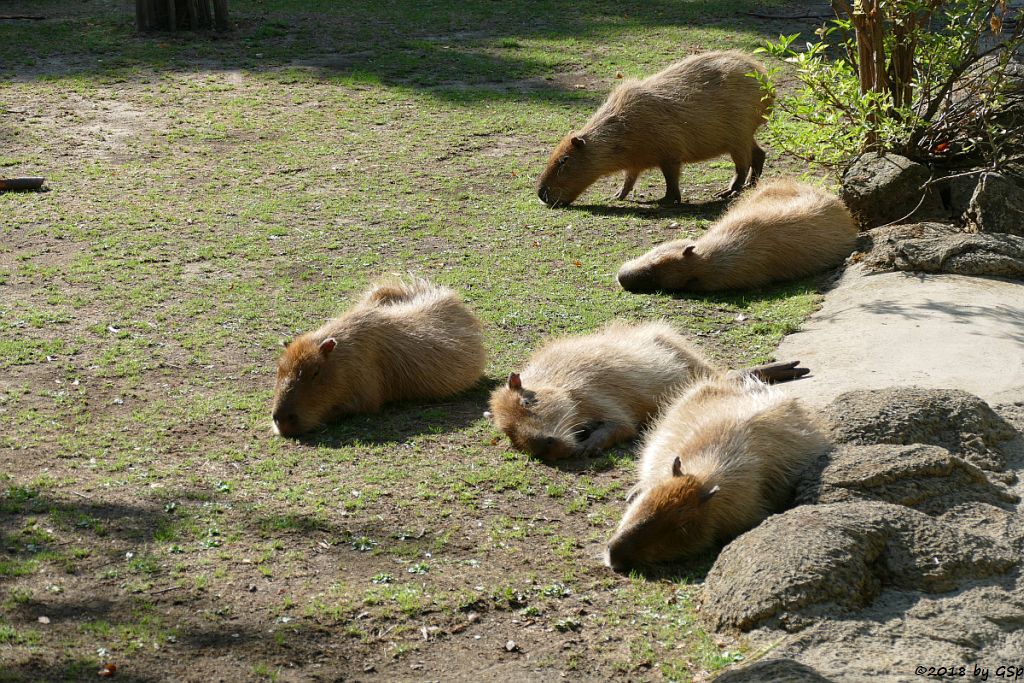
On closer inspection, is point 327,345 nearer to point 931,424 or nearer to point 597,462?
point 597,462

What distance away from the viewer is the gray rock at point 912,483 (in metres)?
4.34

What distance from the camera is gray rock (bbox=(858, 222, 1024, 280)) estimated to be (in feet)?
23.0

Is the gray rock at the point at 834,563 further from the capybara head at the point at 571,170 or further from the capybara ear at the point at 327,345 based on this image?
the capybara head at the point at 571,170

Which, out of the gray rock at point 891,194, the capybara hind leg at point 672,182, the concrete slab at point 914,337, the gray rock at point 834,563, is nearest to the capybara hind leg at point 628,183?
the capybara hind leg at point 672,182

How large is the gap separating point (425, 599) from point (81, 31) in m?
12.0

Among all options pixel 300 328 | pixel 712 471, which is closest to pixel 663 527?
pixel 712 471

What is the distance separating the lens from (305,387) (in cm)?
562

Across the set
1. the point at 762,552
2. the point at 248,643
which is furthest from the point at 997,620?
the point at 248,643

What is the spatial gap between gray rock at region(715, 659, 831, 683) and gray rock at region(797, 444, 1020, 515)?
1159 mm

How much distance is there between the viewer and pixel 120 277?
7641mm

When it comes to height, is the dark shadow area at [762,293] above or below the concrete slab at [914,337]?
below

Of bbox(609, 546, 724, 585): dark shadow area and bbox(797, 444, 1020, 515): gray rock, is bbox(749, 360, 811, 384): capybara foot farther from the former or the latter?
bbox(609, 546, 724, 585): dark shadow area

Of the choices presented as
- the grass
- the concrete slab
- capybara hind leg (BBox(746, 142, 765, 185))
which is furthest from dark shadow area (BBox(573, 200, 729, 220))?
the concrete slab

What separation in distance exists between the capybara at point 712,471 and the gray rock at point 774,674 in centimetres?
89
